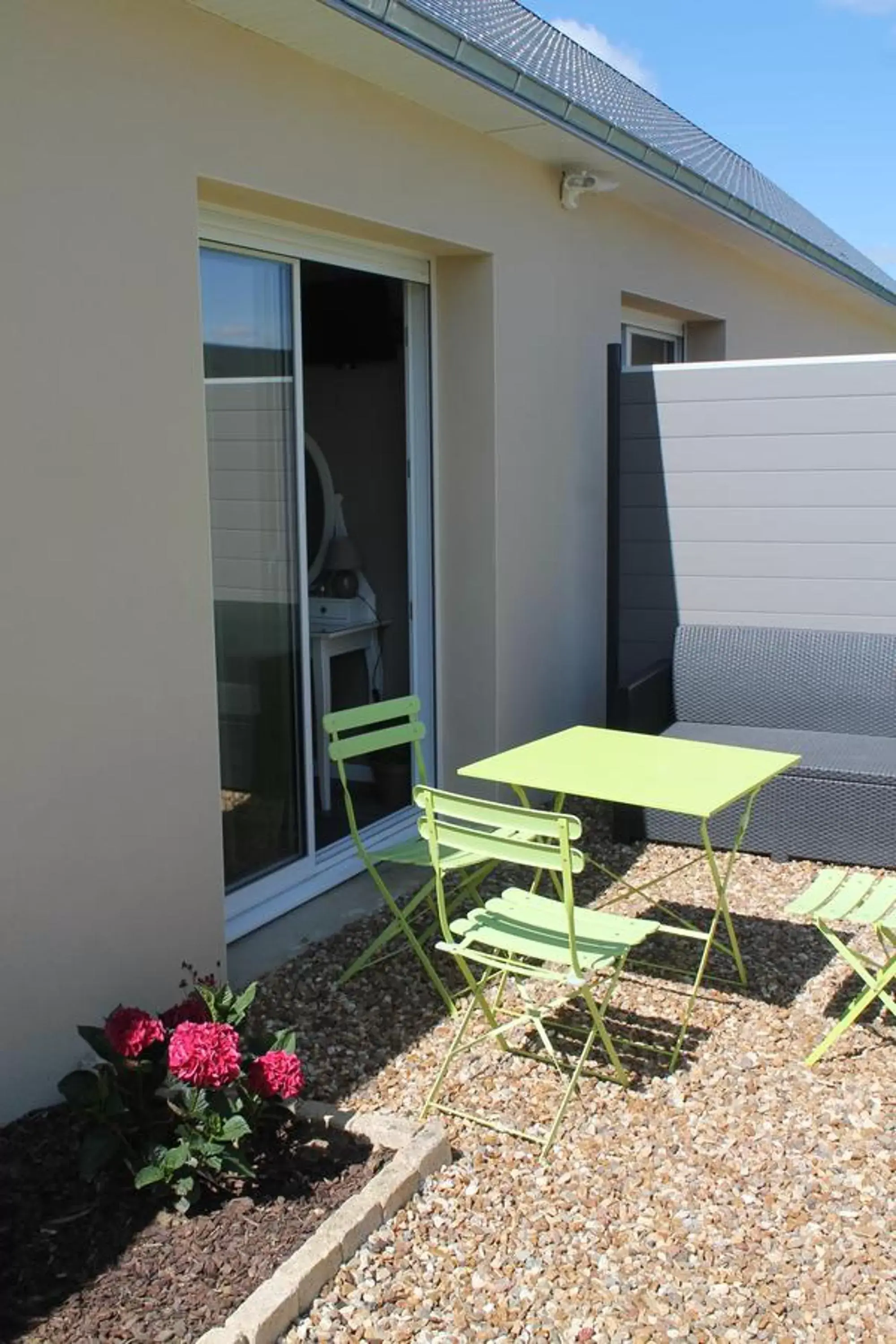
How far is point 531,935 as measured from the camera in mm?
4207

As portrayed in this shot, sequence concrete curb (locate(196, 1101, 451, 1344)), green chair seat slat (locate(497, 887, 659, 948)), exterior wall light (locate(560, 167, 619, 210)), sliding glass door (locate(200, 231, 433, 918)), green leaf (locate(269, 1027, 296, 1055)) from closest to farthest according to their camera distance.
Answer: concrete curb (locate(196, 1101, 451, 1344)) < green leaf (locate(269, 1027, 296, 1055)) < green chair seat slat (locate(497, 887, 659, 948)) < sliding glass door (locate(200, 231, 433, 918)) < exterior wall light (locate(560, 167, 619, 210))

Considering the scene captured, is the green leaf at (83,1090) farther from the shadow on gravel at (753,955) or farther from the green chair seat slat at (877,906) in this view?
the green chair seat slat at (877,906)

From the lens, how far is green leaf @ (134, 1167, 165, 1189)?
3.35 m

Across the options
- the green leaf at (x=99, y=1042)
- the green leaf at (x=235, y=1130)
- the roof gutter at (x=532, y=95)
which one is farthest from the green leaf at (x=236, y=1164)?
the roof gutter at (x=532, y=95)

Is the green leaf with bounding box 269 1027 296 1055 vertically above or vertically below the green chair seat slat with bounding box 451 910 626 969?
below

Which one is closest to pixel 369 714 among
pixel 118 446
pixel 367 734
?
pixel 367 734

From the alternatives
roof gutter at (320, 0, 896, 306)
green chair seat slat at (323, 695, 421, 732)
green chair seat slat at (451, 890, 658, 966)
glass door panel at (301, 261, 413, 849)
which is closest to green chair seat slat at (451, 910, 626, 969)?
green chair seat slat at (451, 890, 658, 966)

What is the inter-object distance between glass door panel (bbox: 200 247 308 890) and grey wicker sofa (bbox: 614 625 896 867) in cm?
195

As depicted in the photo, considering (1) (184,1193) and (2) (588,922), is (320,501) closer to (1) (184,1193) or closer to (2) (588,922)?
(2) (588,922)

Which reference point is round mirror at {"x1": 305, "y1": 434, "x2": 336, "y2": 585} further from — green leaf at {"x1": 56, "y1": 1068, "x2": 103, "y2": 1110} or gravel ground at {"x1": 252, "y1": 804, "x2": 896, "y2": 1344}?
green leaf at {"x1": 56, "y1": 1068, "x2": 103, "y2": 1110}

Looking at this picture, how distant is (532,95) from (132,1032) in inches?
172

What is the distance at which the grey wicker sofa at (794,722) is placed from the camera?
6270mm

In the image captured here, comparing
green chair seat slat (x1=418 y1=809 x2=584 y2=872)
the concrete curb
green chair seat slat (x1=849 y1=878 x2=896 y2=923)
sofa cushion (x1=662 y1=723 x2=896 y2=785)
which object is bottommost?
the concrete curb

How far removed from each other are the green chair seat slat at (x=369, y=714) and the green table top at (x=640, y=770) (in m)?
0.57
